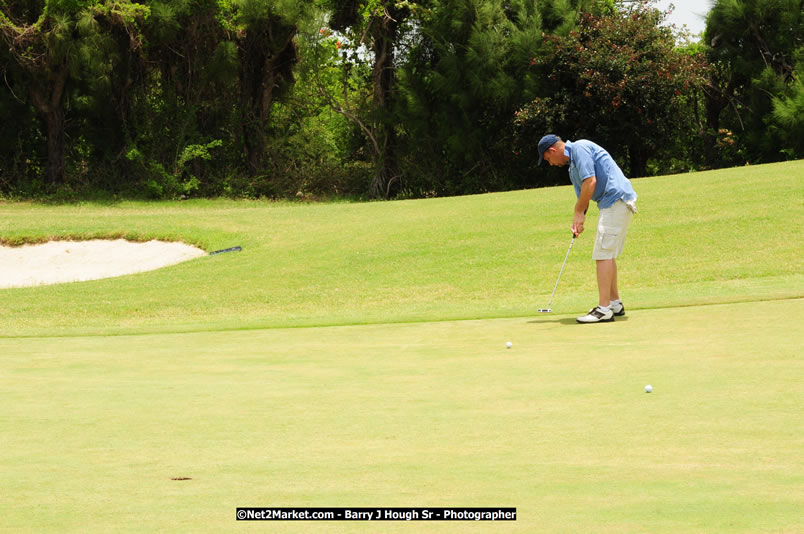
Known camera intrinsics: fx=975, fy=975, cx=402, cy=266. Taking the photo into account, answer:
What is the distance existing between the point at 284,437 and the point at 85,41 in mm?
32988

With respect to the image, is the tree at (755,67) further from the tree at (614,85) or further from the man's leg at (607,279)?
the man's leg at (607,279)

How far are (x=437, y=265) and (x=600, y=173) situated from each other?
757 centimetres

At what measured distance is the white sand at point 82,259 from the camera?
21.9 metres

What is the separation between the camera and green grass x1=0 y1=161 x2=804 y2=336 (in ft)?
47.0

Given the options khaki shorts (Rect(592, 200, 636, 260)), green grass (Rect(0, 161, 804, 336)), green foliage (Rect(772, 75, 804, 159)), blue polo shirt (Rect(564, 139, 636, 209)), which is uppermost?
green foliage (Rect(772, 75, 804, 159))

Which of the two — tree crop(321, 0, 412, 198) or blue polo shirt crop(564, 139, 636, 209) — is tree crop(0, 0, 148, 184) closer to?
tree crop(321, 0, 412, 198)

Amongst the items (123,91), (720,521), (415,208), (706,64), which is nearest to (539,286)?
(415,208)

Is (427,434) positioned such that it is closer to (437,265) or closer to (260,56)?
(437,265)

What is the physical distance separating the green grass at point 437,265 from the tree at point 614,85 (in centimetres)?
1058

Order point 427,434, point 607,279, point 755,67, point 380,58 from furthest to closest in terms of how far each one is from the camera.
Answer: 1. point 380,58
2. point 755,67
3. point 607,279
4. point 427,434

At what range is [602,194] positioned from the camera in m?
10.9

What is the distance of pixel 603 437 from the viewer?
4668 millimetres

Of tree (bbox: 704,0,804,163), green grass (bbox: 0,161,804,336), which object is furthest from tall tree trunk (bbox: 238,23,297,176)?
tree (bbox: 704,0,804,163)

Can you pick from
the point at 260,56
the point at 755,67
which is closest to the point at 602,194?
the point at 755,67
